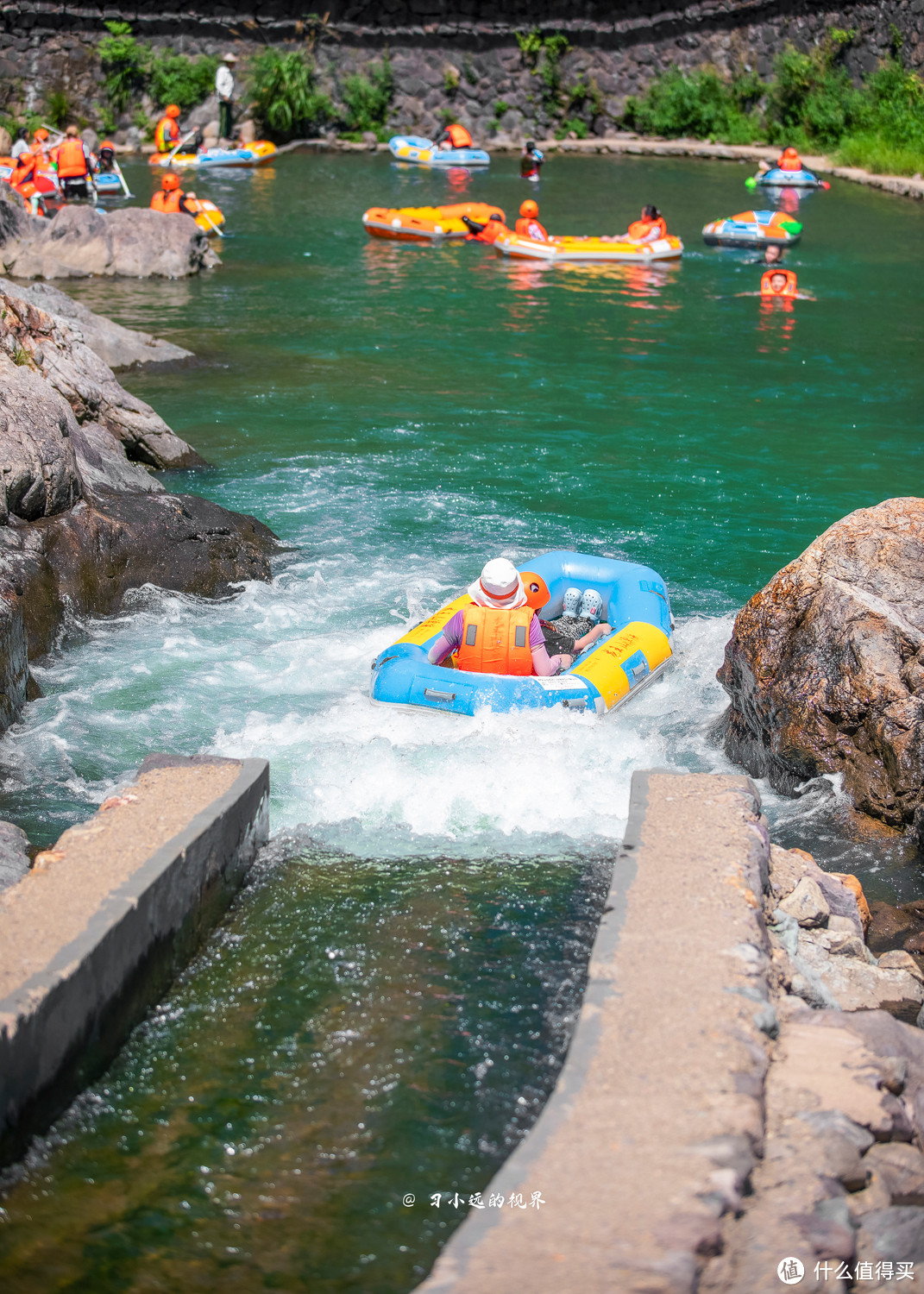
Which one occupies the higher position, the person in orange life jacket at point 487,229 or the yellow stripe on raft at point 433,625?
the person in orange life jacket at point 487,229

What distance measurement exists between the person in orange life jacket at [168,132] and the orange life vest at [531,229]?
12.8 meters

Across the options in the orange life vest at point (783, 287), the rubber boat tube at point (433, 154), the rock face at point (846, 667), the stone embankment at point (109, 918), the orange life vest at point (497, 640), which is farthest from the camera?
the rubber boat tube at point (433, 154)

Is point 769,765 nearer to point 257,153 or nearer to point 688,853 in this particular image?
point 688,853

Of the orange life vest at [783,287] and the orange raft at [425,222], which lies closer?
the orange life vest at [783,287]

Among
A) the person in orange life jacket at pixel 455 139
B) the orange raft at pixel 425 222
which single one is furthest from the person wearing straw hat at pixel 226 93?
the orange raft at pixel 425 222

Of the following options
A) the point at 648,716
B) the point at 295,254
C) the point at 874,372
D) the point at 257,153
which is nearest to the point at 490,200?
the point at 295,254

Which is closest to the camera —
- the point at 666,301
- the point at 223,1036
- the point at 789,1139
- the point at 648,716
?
the point at 789,1139

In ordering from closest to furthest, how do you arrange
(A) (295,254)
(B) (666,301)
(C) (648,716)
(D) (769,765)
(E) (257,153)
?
1. (D) (769,765)
2. (C) (648,716)
3. (B) (666,301)
4. (A) (295,254)
5. (E) (257,153)

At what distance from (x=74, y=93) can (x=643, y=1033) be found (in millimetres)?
33070

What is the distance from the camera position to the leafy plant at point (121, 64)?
3045cm

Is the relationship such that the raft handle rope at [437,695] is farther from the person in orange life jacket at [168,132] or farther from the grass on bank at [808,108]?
the person in orange life jacket at [168,132]

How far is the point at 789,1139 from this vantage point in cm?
316

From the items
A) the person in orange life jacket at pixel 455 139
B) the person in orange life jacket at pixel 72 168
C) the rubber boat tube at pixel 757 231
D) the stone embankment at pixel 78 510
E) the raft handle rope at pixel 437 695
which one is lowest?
the raft handle rope at pixel 437 695

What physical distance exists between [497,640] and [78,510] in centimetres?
315
